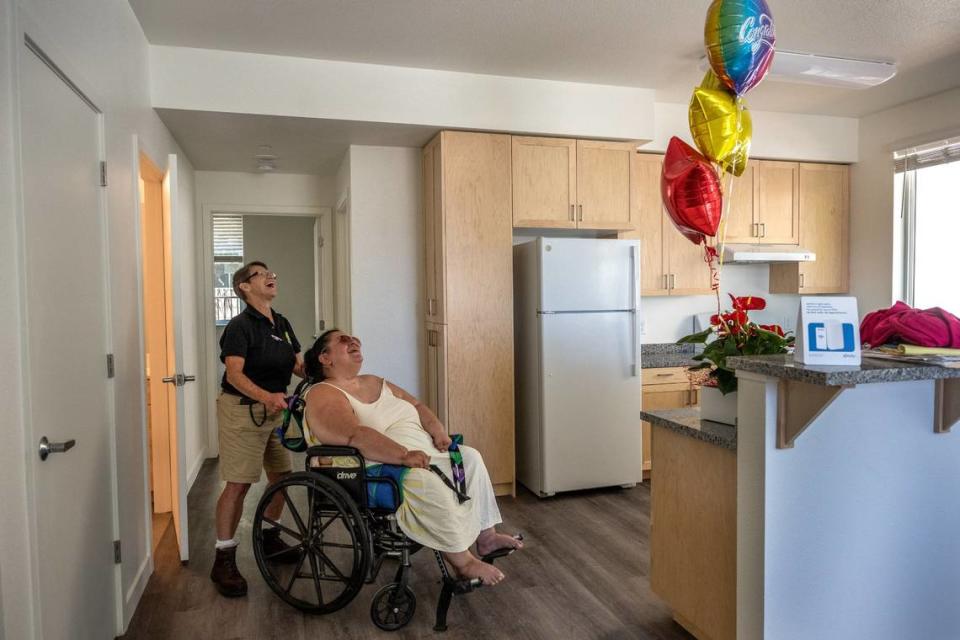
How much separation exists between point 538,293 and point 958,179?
111 inches

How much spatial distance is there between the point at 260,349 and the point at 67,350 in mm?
1014

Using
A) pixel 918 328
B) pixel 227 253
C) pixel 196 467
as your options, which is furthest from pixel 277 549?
pixel 227 253

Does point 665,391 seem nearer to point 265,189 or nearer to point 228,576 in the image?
point 228,576

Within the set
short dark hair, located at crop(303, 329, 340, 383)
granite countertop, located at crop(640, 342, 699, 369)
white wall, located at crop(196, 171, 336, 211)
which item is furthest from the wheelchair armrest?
white wall, located at crop(196, 171, 336, 211)

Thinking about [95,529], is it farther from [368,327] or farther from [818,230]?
[818,230]

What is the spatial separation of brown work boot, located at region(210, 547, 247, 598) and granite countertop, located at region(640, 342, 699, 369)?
101 inches

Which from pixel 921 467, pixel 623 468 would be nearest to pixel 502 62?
pixel 623 468

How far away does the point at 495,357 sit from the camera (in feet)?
13.0

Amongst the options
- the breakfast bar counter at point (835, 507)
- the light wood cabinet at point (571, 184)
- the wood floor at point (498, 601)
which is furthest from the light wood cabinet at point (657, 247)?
the breakfast bar counter at point (835, 507)

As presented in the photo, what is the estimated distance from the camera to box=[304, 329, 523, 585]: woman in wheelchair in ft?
7.76

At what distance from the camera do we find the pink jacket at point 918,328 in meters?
1.87

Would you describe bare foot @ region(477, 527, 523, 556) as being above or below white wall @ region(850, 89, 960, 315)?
below

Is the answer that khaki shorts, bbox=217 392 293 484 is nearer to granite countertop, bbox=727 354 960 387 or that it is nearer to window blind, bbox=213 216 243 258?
granite countertop, bbox=727 354 960 387

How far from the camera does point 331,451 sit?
7.89ft
